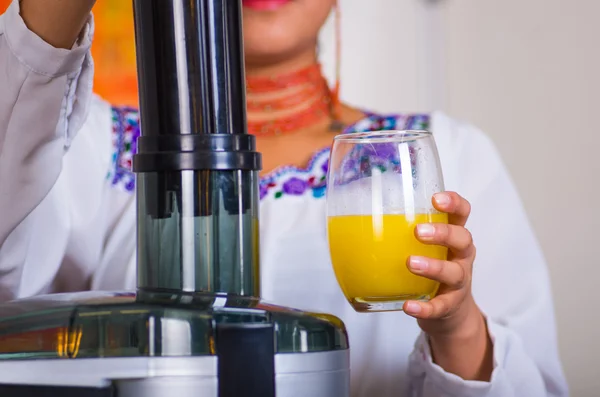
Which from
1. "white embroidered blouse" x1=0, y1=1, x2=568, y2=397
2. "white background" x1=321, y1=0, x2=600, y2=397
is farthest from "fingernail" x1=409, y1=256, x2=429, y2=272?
"white background" x1=321, y1=0, x2=600, y2=397

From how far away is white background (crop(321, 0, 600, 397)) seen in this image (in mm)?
1968

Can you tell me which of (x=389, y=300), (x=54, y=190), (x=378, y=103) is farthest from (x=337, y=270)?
(x=378, y=103)

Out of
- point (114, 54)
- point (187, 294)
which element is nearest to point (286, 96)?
point (187, 294)

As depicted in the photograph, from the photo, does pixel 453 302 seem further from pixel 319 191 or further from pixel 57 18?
pixel 319 191

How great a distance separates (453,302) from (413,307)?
7 cm

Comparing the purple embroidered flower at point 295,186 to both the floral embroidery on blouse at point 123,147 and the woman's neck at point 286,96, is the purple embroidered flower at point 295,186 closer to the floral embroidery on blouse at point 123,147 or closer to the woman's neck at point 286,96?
the woman's neck at point 286,96

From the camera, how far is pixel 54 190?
952mm

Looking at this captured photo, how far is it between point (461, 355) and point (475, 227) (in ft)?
1.05

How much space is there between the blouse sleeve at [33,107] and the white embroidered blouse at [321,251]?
16 cm

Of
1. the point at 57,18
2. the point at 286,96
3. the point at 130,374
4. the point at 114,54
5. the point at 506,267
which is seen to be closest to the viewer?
the point at 130,374

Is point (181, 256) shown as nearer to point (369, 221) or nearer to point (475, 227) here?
point (369, 221)

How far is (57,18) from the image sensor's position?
1.84ft

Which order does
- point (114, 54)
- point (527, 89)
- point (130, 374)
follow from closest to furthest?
point (130, 374)
point (114, 54)
point (527, 89)

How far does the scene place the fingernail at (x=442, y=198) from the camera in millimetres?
598
